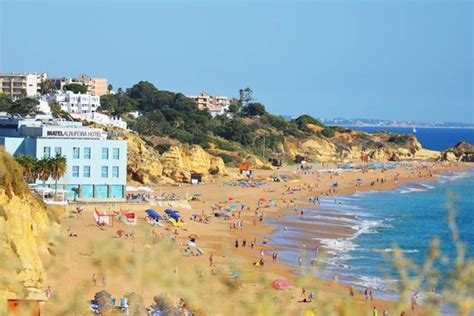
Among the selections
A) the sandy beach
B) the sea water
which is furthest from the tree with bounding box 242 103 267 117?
the sea water

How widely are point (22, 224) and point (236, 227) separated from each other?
2327 cm

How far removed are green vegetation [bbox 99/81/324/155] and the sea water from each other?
2358 cm

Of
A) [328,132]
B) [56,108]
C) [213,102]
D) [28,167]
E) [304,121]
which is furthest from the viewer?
[213,102]

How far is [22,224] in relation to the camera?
73.6 feet

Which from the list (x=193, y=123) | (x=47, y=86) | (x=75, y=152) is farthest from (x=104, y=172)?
(x=47, y=86)

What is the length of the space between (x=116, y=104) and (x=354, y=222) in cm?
5830

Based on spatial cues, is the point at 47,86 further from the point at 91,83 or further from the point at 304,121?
the point at 304,121

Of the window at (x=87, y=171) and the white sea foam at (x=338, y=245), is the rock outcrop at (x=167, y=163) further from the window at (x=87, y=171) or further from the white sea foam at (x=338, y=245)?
the white sea foam at (x=338, y=245)

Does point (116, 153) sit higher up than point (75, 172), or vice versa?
point (116, 153)

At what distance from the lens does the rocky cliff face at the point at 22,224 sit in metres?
19.8

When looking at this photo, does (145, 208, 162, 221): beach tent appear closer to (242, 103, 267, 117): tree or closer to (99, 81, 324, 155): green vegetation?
(99, 81, 324, 155): green vegetation

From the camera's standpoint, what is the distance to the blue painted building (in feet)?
147

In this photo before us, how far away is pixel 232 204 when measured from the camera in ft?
178

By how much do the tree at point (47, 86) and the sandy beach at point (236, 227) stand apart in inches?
1488
